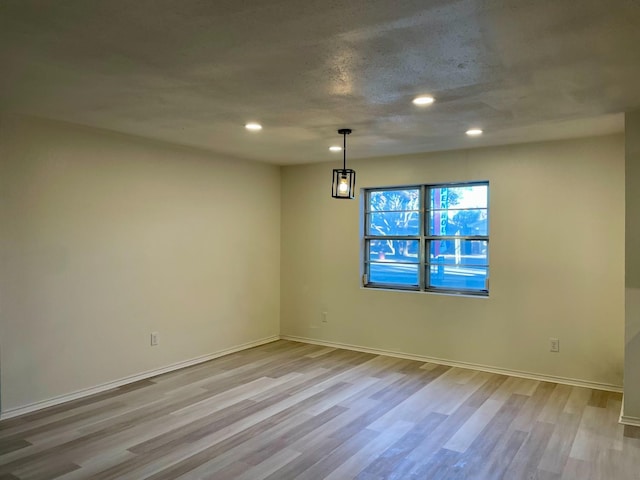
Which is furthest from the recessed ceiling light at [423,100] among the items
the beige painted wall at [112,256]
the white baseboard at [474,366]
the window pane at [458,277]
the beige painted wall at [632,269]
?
the white baseboard at [474,366]

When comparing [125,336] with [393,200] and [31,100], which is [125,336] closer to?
[31,100]

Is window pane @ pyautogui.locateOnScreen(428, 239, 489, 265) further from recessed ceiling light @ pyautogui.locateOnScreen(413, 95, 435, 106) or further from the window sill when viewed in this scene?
recessed ceiling light @ pyautogui.locateOnScreen(413, 95, 435, 106)

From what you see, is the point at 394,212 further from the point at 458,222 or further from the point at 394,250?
the point at 458,222

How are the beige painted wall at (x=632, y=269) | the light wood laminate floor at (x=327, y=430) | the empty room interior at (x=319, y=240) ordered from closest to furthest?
the empty room interior at (x=319, y=240)
the light wood laminate floor at (x=327, y=430)
the beige painted wall at (x=632, y=269)

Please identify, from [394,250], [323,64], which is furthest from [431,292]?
[323,64]

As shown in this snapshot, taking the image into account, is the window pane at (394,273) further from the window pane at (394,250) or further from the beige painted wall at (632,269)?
the beige painted wall at (632,269)

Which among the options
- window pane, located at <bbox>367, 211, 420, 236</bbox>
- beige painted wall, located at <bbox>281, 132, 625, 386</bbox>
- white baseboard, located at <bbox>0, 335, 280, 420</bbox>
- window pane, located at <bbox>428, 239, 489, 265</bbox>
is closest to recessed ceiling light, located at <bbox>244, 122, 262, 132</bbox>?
beige painted wall, located at <bbox>281, 132, 625, 386</bbox>

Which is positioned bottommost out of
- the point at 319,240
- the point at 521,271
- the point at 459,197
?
the point at 521,271

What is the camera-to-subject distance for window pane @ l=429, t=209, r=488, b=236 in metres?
5.16

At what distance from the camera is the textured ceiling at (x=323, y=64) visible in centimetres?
195

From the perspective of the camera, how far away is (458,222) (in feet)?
17.4

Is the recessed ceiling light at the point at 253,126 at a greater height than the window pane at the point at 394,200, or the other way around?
the recessed ceiling light at the point at 253,126

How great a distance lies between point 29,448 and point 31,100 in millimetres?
2336

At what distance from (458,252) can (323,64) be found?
3351mm
